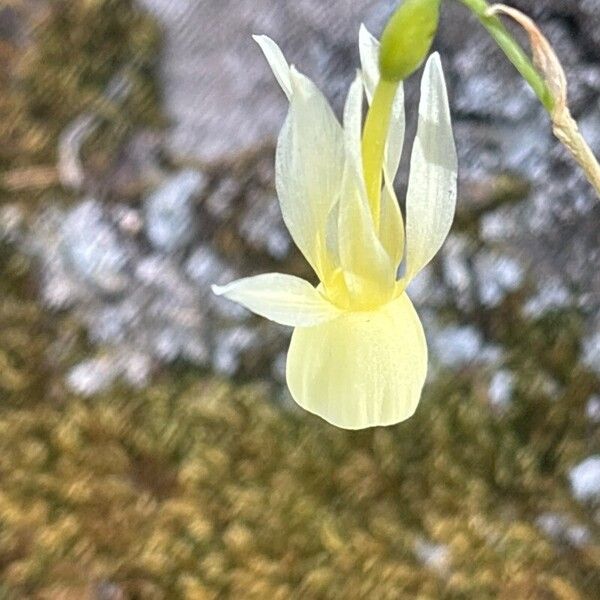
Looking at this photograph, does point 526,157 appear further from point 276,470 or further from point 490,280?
point 276,470

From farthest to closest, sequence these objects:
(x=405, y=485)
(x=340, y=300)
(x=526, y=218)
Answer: (x=526, y=218), (x=405, y=485), (x=340, y=300)

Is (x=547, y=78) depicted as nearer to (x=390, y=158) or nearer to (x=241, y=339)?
(x=390, y=158)

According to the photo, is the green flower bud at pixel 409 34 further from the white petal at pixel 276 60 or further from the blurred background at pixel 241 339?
Result: the blurred background at pixel 241 339

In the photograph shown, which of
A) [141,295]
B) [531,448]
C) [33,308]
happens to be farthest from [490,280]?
[33,308]

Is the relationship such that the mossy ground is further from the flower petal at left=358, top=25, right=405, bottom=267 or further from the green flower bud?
the green flower bud

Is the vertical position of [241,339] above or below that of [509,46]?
below

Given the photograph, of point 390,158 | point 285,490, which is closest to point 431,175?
point 390,158

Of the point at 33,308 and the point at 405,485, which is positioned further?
the point at 33,308

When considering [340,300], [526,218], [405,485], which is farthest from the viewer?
[526,218]
